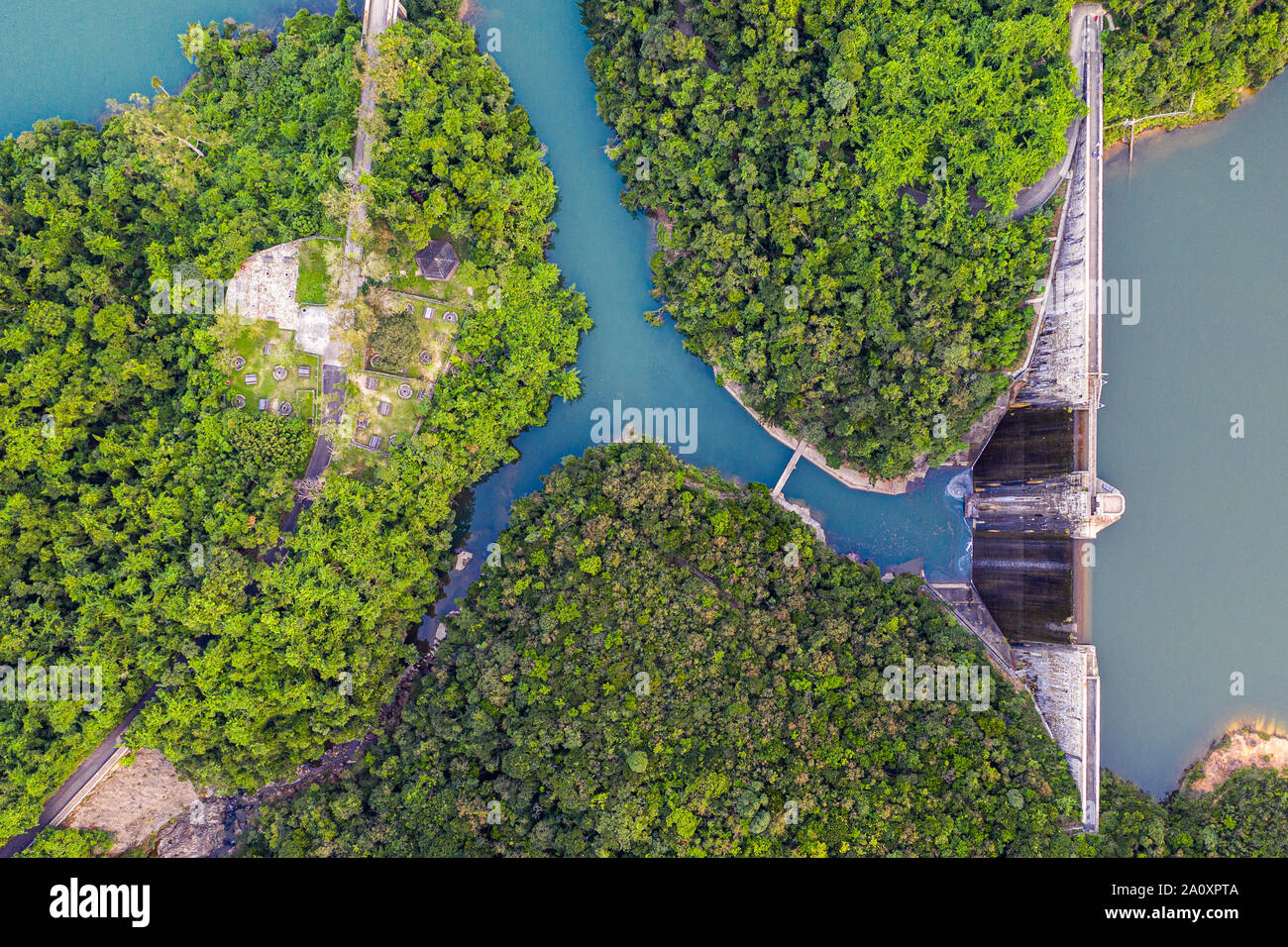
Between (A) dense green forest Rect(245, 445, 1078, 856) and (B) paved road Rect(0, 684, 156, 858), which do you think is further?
(B) paved road Rect(0, 684, 156, 858)

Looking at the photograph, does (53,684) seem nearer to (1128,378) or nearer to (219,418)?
(219,418)

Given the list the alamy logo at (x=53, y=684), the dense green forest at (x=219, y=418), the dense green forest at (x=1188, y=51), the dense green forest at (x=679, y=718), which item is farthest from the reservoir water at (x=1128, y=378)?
the alamy logo at (x=53, y=684)

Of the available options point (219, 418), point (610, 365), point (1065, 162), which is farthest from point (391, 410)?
point (1065, 162)

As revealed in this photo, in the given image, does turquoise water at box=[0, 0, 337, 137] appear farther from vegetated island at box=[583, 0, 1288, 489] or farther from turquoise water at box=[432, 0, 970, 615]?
vegetated island at box=[583, 0, 1288, 489]

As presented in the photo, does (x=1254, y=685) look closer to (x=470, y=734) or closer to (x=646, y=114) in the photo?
(x=470, y=734)

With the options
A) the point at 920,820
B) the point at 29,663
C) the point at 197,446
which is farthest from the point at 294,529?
the point at 920,820

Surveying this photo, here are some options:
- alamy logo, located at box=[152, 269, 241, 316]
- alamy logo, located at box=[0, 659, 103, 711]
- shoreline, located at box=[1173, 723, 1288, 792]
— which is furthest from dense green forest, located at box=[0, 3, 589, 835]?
shoreline, located at box=[1173, 723, 1288, 792]
